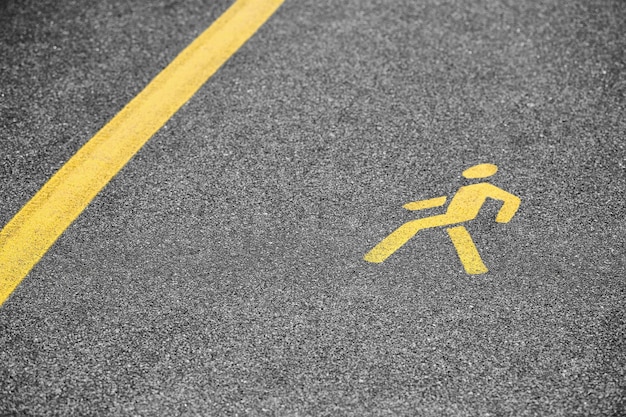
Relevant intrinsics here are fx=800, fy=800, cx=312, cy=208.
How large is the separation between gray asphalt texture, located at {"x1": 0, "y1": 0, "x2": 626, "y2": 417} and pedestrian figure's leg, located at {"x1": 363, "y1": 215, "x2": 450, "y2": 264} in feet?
0.12

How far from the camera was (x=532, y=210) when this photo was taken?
10.0 feet

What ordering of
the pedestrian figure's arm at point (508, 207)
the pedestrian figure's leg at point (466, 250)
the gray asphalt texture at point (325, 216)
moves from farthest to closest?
the pedestrian figure's arm at point (508, 207) < the pedestrian figure's leg at point (466, 250) < the gray asphalt texture at point (325, 216)

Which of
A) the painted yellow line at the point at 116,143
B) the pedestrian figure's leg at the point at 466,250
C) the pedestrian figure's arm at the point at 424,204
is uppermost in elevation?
the painted yellow line at the point at 116,143

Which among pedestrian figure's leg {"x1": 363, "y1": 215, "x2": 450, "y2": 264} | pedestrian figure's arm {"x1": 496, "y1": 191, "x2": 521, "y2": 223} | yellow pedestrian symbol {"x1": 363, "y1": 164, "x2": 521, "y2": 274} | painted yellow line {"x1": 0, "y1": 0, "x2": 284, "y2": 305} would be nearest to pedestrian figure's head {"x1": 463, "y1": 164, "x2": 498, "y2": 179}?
yellow pedestrian symbol {"x1": 363, "y1": 164, "x2": 521, "y2": 274}

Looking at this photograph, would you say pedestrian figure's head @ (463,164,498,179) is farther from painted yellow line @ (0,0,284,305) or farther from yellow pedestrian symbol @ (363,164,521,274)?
painted yellow line @ (0,0,284,305)

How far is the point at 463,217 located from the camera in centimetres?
300

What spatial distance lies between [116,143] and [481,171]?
1.50 meters

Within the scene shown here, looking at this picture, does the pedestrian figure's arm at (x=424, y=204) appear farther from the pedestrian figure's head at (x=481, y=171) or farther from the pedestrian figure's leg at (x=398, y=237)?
the pedestrian figure's head at (x=481, y=171)

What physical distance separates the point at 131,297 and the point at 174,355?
1.00 ft

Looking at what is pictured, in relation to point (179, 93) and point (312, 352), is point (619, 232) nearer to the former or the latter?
point (312, 352)

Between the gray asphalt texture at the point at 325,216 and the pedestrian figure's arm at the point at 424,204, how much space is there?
0.11 feet

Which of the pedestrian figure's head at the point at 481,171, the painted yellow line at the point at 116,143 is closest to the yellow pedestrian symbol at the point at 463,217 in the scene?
the pedestrian figure's head at the point at 481,171

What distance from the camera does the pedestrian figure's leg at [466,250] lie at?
9.23 feet

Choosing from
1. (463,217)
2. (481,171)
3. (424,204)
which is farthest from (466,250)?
(481,171)
